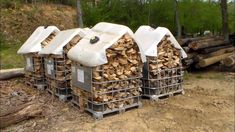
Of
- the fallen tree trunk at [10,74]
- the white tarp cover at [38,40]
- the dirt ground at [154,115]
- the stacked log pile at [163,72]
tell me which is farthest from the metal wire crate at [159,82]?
the fallen tree trunk at [10,74]

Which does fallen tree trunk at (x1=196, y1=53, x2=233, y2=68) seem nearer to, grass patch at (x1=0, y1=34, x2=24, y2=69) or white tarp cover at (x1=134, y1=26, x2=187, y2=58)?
white tarp cover at (x1=134, y1=26, x2=187, y2=58)

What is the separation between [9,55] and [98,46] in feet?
32.0

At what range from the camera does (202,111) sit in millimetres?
6953

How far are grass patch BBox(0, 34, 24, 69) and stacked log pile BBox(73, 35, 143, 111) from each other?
719 centimetres

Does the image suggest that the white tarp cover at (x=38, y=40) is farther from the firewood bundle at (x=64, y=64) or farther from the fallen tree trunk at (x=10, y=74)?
the fallen tree trunk at (x=10, y=74)

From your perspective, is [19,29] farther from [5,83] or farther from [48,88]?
[48,88]

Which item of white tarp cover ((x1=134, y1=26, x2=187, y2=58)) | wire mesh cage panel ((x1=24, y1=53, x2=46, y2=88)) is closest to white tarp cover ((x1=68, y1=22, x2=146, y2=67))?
white tarp cover ((x1=134, y1=26, x2=187, y2=58))

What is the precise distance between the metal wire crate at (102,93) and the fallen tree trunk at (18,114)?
911 millimetres

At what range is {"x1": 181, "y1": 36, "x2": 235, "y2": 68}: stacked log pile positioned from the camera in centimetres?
1097

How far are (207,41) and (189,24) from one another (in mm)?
7557

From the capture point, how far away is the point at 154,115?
672 cm

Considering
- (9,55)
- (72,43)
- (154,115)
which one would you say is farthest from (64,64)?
(9,55)

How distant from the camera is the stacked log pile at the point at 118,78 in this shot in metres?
6.43

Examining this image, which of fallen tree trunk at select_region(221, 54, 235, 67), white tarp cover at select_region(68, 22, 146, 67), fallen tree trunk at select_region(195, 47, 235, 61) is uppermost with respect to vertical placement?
white tarp cover at select_region(68, 22, 146, 67)
